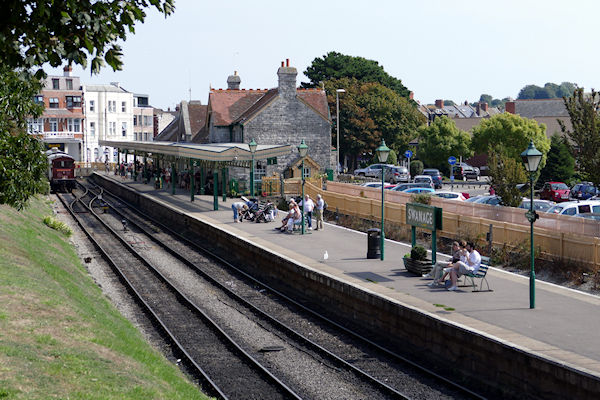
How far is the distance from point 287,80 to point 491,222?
1284 inches

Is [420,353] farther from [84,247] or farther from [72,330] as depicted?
[84,247]

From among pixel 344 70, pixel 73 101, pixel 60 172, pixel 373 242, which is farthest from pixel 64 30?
pixel 73 101

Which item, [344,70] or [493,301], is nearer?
[493,301]

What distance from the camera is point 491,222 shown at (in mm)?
24266

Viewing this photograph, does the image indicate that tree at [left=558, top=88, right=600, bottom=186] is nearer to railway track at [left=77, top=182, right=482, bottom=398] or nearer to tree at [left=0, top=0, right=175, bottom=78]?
railway track at [left=77, top=182, right=482, bottom=398]

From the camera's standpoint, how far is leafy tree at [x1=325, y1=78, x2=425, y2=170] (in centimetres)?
7831

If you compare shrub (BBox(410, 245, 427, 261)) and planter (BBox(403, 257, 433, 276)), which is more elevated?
shrub (BBox(410, 245, 427, 261))

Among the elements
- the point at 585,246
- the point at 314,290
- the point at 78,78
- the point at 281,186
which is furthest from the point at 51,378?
the point at 78,78

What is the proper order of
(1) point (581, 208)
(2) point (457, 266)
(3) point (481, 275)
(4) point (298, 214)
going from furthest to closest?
(4) point (298, 214) < (1) point (581, 208) < (2) point (457, 266) < (3) point (481, 275)

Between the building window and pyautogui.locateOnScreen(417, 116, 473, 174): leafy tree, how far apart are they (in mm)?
53638

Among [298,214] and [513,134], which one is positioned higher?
[513,134]

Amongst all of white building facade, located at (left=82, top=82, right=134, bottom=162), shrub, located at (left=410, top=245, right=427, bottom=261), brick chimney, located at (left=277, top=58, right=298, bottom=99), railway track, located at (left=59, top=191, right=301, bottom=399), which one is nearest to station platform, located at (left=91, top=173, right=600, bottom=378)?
shrub, located at (left=410, top=245, right=427, bottom=261)

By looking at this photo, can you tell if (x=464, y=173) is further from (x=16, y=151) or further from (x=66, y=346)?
(x=66, y=346)

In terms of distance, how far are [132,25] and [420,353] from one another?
32.4 ft
